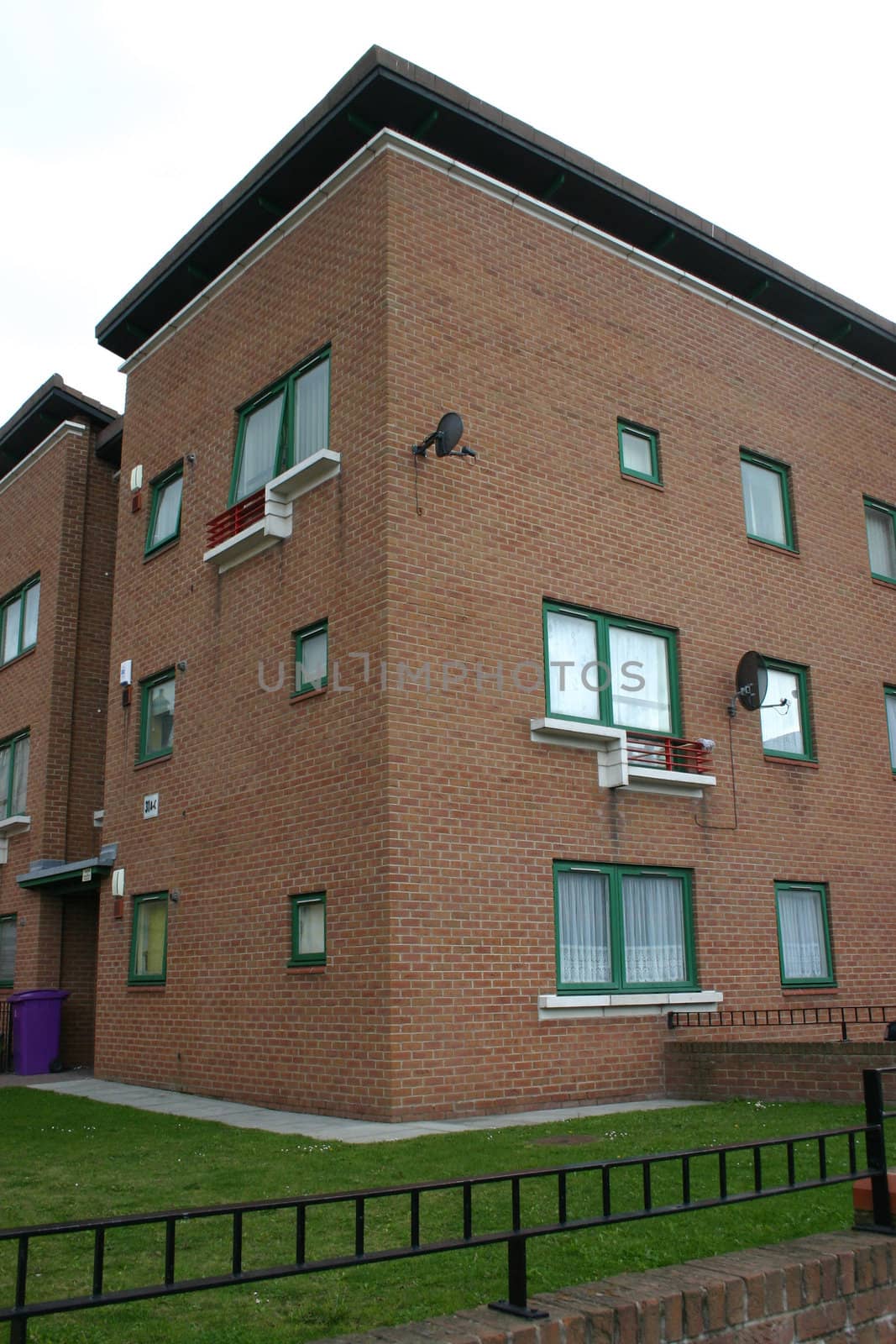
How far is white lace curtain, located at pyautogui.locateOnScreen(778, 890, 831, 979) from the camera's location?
50.3 ft

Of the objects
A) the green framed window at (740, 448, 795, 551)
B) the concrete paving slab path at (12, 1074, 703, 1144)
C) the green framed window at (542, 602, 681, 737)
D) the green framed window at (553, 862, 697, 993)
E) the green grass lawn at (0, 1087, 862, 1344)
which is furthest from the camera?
the green framed window at (740, 448, 795, 551)

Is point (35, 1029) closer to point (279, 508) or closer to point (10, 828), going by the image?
point (10, 828)

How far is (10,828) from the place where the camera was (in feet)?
68.5

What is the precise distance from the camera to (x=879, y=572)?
1862 centimetres

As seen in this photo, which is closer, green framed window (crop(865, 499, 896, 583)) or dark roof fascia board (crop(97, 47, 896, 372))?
dark roof fascia board (crop(97, 47, 896, 372))

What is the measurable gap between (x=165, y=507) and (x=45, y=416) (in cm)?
642

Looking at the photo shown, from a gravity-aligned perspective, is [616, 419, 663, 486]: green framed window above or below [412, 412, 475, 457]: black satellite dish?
above

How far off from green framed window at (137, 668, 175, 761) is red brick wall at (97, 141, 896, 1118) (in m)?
0.26

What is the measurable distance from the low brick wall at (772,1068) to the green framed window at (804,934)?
212 cm

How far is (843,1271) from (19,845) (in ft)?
57.1

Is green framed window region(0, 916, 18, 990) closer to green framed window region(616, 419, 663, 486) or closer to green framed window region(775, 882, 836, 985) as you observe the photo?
green framed window region(775, 882, 836, 985)

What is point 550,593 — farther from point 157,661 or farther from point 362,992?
point 157,661

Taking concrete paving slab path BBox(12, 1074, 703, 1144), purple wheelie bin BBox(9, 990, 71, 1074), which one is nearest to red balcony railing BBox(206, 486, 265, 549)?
concrete paving slab path BBox(12, 1074, 703, 1144)

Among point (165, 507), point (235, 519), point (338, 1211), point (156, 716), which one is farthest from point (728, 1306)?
point (165, 507)
